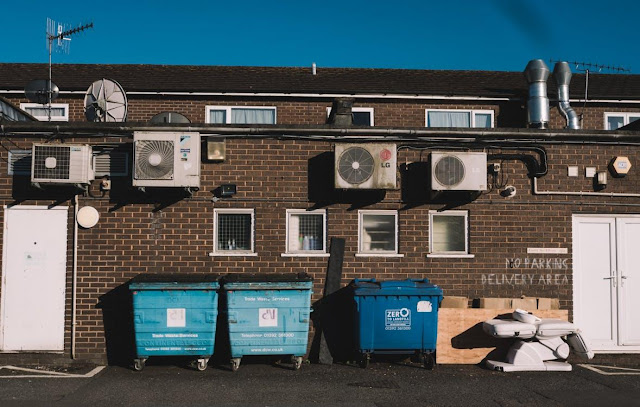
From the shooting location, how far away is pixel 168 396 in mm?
7289

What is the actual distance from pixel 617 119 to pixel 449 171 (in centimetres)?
938

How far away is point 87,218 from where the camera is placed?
9.25m

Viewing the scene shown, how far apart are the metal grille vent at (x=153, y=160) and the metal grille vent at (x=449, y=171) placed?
4.14 meters

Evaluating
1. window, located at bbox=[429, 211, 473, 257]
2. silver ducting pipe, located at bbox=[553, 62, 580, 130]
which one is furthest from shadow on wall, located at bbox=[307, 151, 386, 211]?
silver ducting pipe, located at bbox=[553, 62, 580, 130]

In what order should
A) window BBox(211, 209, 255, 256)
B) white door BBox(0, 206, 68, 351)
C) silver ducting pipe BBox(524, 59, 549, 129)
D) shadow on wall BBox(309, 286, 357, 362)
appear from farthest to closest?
1. silver ducting pipe BBox(524, 59, 549, 129)
2. window BBox(211, 209, 255, 256)
3. shadow on wall BBox(309, 286, 357, 362)
4. white door BBox(0, 206, 68, 351)

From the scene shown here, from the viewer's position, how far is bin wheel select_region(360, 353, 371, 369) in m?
8.73

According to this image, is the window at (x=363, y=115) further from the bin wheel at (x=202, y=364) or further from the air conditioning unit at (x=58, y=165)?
the bin wheel at (x=202, y=364)

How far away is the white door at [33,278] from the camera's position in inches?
356

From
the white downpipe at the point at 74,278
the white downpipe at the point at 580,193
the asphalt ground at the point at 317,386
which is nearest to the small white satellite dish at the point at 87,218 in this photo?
the white downpipe at the point at 74,278

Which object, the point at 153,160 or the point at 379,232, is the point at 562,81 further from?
the point at 153,160

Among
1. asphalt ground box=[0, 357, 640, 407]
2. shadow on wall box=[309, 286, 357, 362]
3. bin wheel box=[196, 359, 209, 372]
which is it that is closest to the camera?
asphalt ground box=[0, 357, 640, 407]

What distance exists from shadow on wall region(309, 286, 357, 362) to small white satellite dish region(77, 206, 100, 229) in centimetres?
373

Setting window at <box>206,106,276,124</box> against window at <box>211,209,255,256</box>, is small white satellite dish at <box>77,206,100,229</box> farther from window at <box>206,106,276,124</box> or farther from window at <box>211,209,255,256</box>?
window at <box>206,106,276,124</box>

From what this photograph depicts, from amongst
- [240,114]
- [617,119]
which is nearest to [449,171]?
[240,114]
